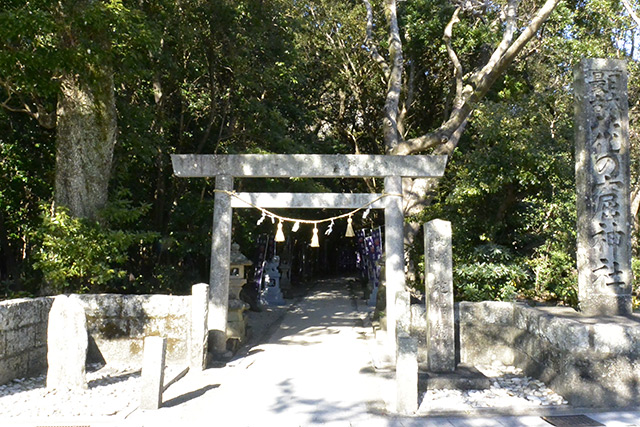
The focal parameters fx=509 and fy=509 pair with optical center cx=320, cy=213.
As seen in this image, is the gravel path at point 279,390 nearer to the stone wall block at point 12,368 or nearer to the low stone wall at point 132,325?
the stone wall block at point 12,368

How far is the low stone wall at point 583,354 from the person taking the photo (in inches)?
228

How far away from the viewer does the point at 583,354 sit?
585cm

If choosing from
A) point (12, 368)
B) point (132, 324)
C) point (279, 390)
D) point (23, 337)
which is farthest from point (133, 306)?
point (279, 390)

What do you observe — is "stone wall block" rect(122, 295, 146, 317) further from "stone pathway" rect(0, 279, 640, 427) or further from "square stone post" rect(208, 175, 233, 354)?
"square stone post" rect(208, 175, 233, 354)

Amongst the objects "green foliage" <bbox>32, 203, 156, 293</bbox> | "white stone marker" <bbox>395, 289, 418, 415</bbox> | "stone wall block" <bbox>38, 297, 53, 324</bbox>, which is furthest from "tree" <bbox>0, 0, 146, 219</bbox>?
"white stone marker" <bbox>395, 289, 418, 415</bbox>

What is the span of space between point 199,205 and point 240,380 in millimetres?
6974

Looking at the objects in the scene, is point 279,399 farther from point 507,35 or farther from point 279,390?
point 507,35

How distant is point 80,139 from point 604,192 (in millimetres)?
8288

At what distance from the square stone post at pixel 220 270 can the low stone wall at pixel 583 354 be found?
15.6 feet

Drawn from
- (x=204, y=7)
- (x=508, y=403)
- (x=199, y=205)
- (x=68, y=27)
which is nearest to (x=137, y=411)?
(x=508, y=403)

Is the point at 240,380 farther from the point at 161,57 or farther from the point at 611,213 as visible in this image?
the point at 161,57

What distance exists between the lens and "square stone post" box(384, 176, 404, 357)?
878cm

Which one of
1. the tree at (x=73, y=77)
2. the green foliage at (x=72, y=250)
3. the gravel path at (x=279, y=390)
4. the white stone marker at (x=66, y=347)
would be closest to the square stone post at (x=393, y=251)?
the gravel path at (x=279, y=390)

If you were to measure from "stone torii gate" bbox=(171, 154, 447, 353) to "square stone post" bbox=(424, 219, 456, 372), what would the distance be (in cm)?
161
